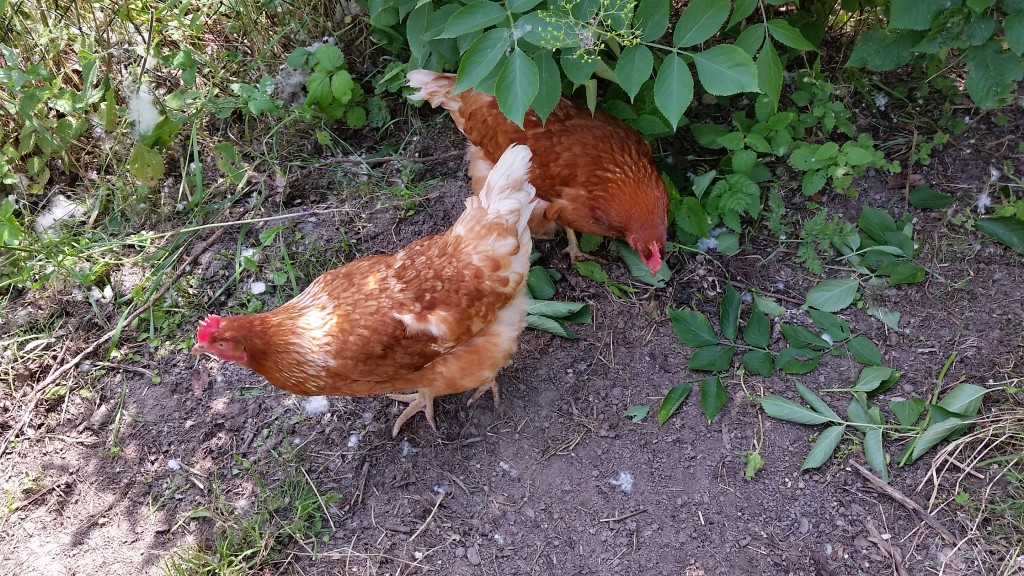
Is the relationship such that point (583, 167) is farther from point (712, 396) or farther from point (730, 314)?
point (712, 396)

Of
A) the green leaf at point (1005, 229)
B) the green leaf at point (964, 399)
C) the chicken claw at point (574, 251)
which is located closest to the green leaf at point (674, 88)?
the chicken claw at point (574, 251)

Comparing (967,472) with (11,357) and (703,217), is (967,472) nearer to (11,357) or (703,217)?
(703,217)

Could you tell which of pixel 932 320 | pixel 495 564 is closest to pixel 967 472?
pixel 932 320

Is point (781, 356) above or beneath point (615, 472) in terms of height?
above

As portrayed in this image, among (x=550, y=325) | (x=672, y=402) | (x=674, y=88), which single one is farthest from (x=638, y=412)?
(x=674, y=88)

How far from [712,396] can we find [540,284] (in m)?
0.92

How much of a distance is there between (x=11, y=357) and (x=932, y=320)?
13.9 feet

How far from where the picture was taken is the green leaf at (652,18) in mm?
1960

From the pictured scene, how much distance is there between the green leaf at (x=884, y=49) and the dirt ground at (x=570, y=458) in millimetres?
666

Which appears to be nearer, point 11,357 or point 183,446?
point 183,446

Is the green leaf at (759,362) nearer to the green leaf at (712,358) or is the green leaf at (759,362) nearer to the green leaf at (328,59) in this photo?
the green leaf at (712,358)

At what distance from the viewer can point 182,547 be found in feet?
7.97

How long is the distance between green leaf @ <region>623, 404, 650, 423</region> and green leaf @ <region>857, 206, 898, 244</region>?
49.5 inches

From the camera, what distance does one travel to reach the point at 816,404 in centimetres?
238
